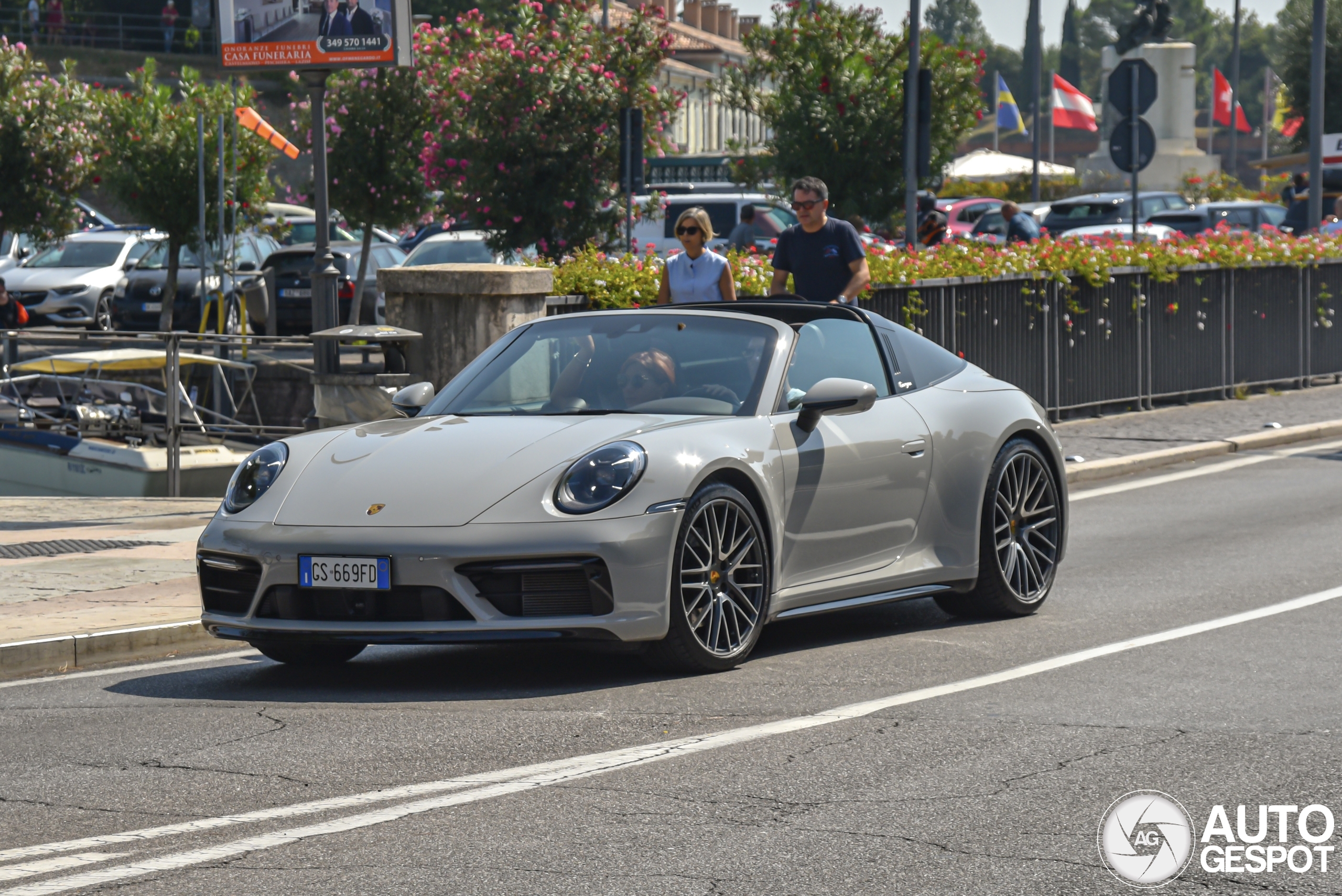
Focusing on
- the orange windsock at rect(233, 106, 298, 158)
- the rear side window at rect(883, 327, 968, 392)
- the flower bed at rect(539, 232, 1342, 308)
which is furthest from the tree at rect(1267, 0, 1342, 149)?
the rear side window at rect(883, 327, 968, 392)

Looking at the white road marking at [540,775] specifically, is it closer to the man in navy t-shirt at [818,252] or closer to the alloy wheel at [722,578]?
the alloy wheel at [722,578]

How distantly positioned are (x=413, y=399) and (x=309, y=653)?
1.15 metres

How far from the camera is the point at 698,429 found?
6.96 m

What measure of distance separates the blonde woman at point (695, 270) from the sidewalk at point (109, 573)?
3204mm

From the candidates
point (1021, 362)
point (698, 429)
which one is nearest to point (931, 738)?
point (698, 429)

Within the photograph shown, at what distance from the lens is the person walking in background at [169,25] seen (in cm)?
6309

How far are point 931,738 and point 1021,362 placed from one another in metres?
11.5

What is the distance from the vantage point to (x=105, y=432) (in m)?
16.5

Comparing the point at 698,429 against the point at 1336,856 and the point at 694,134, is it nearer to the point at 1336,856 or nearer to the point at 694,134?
the point at 1336,856

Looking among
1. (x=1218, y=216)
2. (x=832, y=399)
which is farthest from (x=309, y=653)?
(x=1218, y=216)

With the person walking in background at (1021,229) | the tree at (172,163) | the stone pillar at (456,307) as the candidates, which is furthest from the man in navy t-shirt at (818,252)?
the tree at (172,163)

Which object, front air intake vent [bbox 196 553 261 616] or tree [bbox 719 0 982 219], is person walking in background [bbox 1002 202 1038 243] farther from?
front air intake vent [bbox 196 553 261 616]

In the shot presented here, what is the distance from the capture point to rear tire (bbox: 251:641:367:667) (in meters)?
7.14

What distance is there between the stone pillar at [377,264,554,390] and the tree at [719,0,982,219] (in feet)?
55.4
